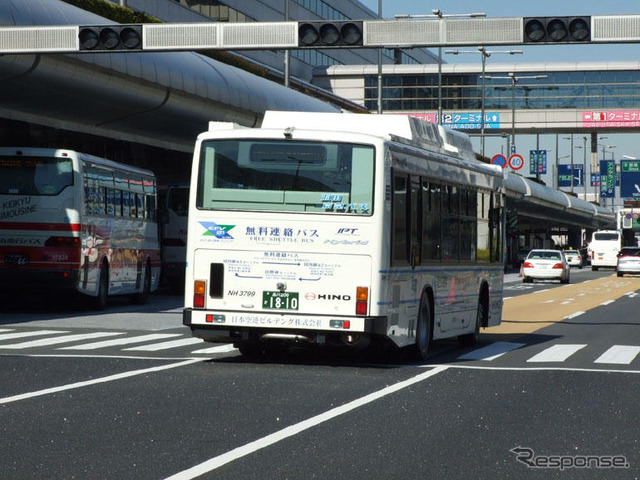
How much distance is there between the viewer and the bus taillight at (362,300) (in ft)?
48.4

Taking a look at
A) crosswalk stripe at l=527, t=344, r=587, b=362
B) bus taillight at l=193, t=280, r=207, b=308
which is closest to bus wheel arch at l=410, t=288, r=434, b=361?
crosswalk stripe at l=527, t=344, r=587, b=362

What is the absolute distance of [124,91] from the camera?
1367 inches

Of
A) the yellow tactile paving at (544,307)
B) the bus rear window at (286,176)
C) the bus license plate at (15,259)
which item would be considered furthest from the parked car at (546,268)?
the bus rear window at (286,176)

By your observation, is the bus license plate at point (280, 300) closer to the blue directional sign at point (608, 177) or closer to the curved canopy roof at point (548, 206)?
the curved canopy roof at point (548, 206)

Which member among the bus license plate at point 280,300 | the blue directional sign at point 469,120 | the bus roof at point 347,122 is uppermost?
the blue directional sign at point 469,120

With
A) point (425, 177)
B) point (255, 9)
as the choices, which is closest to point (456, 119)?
point (255, 9)

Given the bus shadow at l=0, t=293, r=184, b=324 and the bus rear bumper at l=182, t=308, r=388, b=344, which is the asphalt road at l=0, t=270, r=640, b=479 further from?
the bus shadow at l=0, t=293, r=184, b=324

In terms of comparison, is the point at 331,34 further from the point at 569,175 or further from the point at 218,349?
the point at 569,175

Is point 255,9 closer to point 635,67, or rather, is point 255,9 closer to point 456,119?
point 456,119

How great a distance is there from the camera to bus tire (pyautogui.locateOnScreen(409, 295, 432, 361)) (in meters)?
16.4

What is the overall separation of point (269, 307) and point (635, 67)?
9999 cm

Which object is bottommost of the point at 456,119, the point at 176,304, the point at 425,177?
the point at 176,304

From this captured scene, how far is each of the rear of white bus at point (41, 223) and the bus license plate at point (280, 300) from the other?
13012 mm

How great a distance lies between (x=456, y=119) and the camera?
11312 cm
